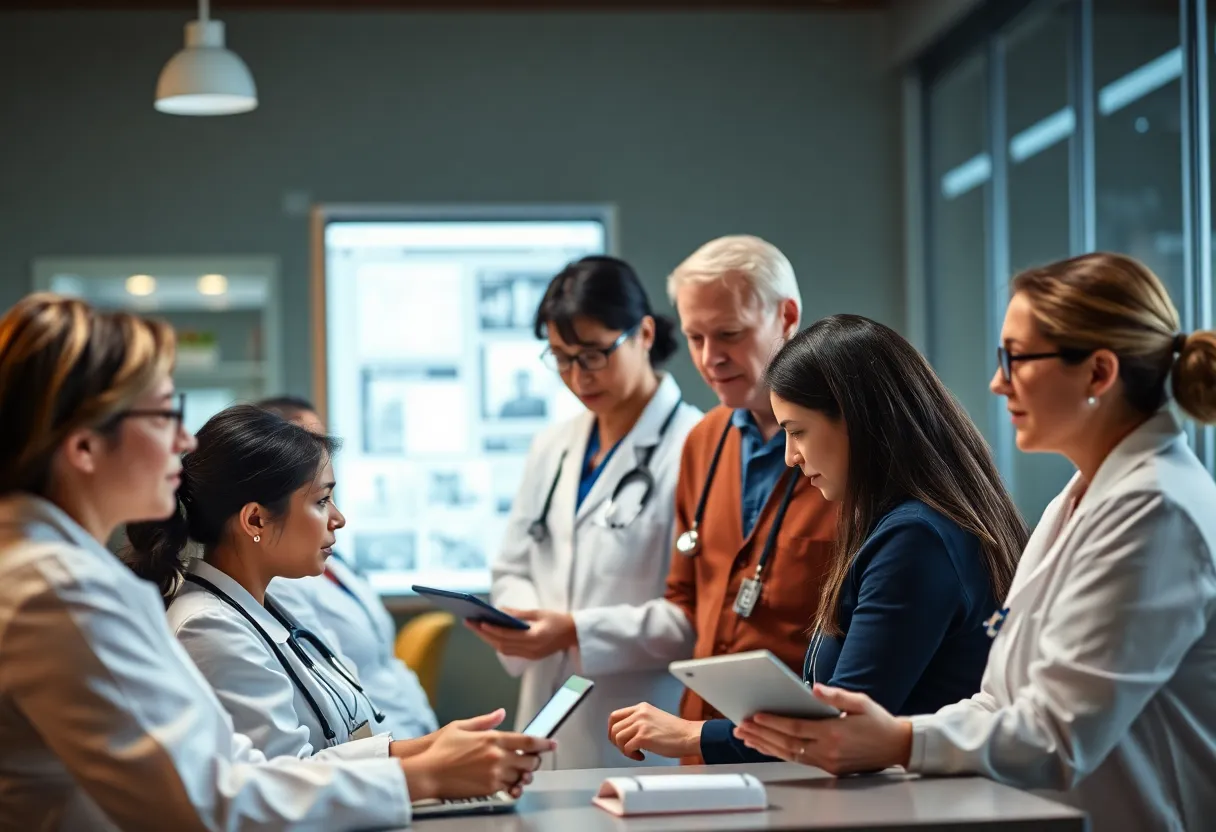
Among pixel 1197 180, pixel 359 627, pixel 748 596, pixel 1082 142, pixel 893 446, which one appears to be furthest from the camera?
pixel 1082 142

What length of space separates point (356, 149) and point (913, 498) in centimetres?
417

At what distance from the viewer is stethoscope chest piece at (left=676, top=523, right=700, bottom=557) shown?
2.75 meters

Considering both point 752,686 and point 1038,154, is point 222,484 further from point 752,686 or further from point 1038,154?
point 1038,154

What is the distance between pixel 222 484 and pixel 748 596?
993 millimetres

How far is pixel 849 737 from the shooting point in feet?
5.74

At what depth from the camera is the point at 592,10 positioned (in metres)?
5.75

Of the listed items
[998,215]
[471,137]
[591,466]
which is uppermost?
[471,137]

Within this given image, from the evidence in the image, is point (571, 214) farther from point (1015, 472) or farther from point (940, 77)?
point (1015, 472)

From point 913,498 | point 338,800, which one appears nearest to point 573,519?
point 913,498

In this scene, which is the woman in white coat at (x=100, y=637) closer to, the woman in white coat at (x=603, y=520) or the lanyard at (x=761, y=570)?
the lanyard at (x=761, y=570)

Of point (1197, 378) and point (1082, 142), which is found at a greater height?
point (1082, 142)

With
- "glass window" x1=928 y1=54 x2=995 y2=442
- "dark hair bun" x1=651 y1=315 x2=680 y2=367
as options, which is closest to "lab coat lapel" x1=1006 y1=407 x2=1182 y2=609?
"dark hair bun" x1=651 y1=315 x2=680 y2=367

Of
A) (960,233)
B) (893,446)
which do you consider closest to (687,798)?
(893,446)

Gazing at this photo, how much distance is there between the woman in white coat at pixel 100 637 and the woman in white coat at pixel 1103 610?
2.31 ft
